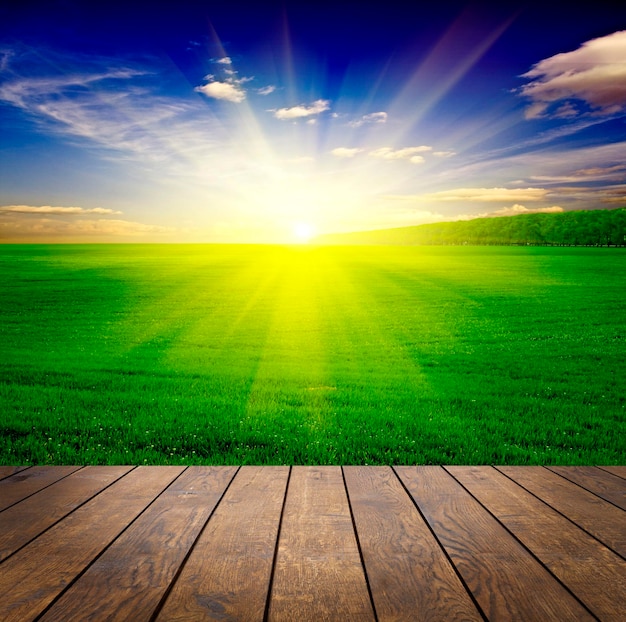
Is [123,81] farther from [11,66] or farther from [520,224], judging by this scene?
[520,224]

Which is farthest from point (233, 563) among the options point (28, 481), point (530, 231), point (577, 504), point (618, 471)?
point (530, 231)

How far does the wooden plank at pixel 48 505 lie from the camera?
2488 millimetres

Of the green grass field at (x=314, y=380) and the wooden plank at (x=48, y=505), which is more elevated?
the wooden plank at (x=48, y=505)

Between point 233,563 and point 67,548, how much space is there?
790 millimetres

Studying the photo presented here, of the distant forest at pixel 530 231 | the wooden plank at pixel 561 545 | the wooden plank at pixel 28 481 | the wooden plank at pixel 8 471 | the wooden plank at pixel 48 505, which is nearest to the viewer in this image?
the wooden plank at pixel 561 545

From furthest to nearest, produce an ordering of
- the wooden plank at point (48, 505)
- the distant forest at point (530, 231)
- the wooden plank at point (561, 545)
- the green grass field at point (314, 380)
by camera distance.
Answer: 1. the distant forest at point (530, 231)
2. the green grass field at point (314, 380)
3. the wooden plank at point (48, 505)
4. the wooden plank at point (561, 545)

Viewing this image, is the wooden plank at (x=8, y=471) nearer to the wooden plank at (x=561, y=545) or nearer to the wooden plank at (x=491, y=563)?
the wooden plank at (x=491, y=563)

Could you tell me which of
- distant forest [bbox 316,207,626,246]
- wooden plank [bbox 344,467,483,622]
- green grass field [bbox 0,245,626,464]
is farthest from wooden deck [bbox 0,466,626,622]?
distant forest [bbox 316,207,626,246]

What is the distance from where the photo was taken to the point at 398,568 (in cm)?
218

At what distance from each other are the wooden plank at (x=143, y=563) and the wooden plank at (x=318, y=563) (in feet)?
1.22

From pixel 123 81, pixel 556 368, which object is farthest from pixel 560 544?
pixel 123 81

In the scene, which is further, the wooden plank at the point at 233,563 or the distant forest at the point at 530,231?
the distant forest at the point at 530,231

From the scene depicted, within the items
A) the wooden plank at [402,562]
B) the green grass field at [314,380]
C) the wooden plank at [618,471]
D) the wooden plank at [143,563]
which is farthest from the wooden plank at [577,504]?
the wooden plank at [143,563]

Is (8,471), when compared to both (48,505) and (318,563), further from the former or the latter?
(318,563)
